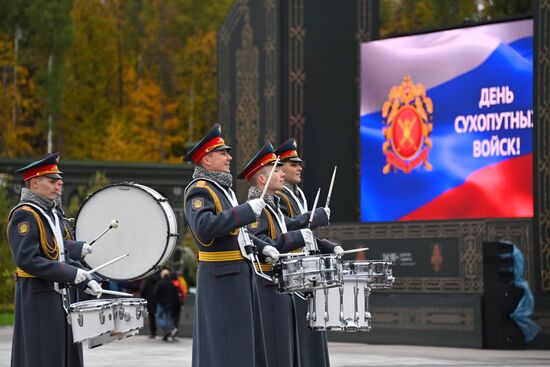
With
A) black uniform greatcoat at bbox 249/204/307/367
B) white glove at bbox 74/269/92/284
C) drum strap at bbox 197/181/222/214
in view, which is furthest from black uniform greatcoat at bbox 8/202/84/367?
black uniform greatcoat at bbox 249/204/307/367

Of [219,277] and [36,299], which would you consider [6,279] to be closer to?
[36,299]

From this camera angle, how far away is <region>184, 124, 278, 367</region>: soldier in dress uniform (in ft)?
33.9

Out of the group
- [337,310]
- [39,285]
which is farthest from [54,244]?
[337,310]

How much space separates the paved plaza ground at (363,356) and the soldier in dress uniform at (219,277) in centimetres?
877

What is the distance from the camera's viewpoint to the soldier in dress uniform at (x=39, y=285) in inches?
421

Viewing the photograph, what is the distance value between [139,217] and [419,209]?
15271mm

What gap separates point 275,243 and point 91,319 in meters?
1.66

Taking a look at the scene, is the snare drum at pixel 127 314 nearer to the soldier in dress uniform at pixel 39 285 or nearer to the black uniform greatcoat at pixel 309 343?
the soldier in dress uniform at pixel 39 285

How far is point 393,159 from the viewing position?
27.8 meters

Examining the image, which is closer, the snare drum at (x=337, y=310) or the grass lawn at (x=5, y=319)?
the snare drum at (x=337, y=310)

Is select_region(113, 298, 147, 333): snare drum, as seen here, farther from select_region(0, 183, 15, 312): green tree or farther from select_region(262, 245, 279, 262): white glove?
select_region(0, 183, 15, 312): green tree

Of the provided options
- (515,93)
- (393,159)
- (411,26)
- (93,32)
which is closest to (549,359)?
(515,93)

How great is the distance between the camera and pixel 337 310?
11133 mm

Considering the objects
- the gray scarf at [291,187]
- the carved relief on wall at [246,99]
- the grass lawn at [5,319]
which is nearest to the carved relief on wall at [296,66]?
the carved relief on wall at [246,99]
